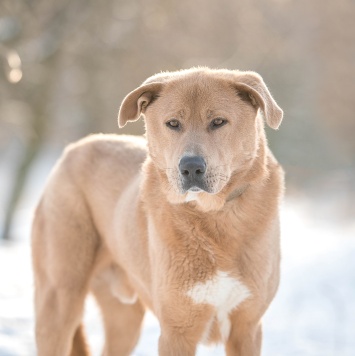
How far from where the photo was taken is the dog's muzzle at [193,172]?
156 inches

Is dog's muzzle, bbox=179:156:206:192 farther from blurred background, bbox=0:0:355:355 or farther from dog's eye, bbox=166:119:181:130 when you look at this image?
blurred background, bbox=0:0:355:355

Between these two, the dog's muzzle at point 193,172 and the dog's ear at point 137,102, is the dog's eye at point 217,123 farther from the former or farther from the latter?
the dog's ear at point 137,102

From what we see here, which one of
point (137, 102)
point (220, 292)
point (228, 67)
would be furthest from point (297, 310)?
point (228, 67)

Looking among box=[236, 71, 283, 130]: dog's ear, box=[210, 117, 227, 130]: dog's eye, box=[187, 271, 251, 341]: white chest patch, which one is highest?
box=[236, 71, 283, 130]: dog's ear

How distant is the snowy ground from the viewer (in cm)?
661

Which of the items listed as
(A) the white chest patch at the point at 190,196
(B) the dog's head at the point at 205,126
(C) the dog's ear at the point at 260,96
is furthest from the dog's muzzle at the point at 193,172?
(C) the dog's ear at the point at 260,96

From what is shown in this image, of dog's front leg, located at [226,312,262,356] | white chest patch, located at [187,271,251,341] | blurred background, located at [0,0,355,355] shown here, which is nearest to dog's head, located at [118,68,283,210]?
white chest patch, located at [187,271,251,341]

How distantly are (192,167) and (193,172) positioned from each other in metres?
0.03

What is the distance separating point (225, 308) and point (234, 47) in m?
20.5

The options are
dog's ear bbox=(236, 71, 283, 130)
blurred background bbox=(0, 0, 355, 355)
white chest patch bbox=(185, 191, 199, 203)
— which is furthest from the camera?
blurred background bbox=(0, 0, 355, 355)

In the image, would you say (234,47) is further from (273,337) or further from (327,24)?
(273,337)

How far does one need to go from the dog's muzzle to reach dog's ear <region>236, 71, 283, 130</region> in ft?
1.49

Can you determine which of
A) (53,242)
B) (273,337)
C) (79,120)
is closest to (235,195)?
(53,242)

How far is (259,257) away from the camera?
427 centimetres
